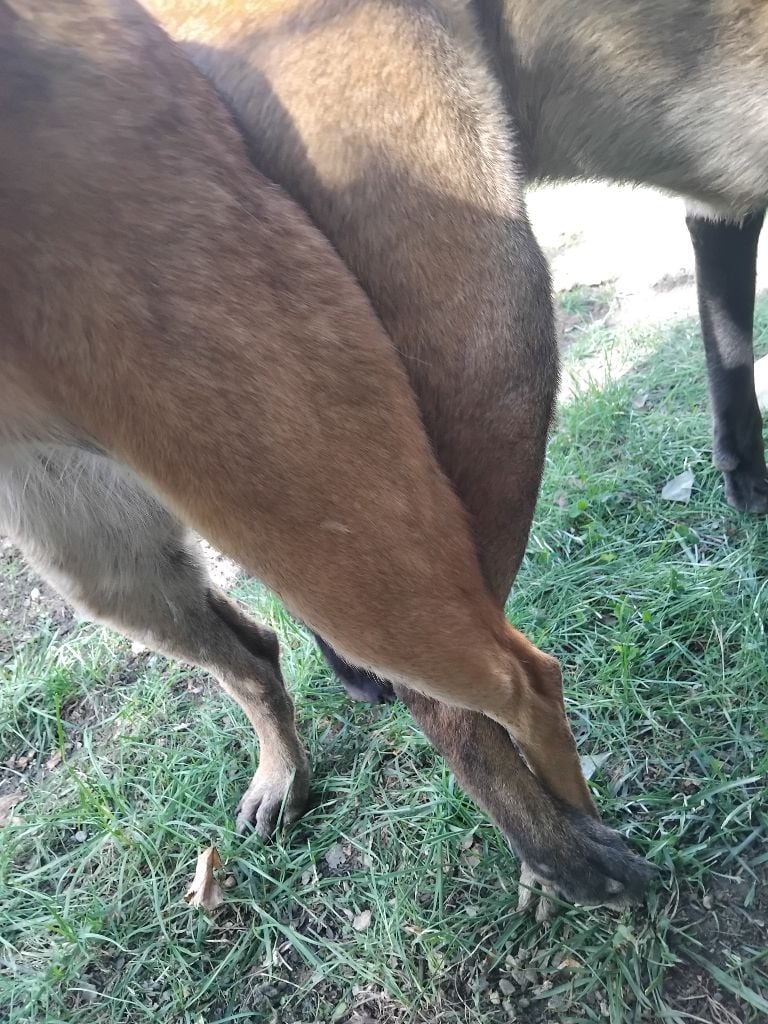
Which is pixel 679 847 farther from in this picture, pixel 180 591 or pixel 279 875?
pixel 180 591

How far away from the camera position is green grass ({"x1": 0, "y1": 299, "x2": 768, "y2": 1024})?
5.41 ft

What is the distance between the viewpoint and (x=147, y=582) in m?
1.83

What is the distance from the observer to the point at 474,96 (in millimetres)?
1361

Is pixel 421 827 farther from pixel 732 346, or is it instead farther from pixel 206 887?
pixel 732 346

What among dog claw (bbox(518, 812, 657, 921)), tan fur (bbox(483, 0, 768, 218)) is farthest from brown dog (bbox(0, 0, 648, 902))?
dog claw (bbox(518, 812, 657, 921))

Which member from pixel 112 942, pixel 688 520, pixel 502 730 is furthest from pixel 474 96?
pixel 112 942

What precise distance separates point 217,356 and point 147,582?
87 cm

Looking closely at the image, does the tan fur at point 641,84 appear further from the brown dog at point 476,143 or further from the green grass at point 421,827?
the green grass at point 421,827

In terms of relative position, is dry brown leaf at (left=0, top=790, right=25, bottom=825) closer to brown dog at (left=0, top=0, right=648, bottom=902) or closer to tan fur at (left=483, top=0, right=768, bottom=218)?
brown dog at (left=0, top=0, right=648, bottom=902)

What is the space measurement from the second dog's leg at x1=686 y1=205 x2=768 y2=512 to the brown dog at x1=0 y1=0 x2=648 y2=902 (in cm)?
102

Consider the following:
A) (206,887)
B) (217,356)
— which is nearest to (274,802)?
(206,887)

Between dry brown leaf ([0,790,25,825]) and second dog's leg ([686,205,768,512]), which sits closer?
second dog's leg ([686,205,768,512])

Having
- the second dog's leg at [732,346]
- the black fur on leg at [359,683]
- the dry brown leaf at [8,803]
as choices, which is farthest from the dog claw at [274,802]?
the second dog's leg at [732,346]

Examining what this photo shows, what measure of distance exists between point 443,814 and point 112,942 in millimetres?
864
